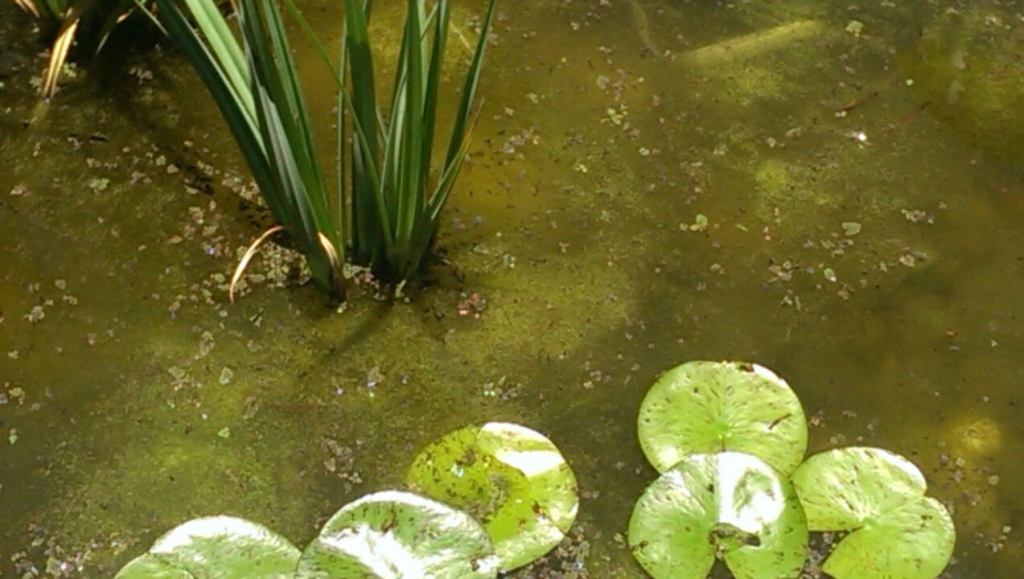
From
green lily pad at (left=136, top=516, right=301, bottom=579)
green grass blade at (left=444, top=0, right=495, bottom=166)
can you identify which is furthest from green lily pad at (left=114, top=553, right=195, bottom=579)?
green grass blade at (left=444, top=0, right=495, bottom=166)

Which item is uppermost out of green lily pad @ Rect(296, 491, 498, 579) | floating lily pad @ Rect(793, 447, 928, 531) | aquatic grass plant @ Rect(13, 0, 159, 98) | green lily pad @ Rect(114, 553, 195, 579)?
aquatic grass plant @ Rect(13, 0, 159, 98)

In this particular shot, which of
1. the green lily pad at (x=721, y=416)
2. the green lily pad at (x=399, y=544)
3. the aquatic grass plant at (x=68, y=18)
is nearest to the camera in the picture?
the green lily pad at (x=399, y=544)

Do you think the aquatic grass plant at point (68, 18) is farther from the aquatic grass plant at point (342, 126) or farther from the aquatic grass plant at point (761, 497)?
the aquatic grass plant at point (761, 497)

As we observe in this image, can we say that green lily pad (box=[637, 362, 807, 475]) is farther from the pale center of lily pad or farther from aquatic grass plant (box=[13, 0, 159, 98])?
aquatic grass plant (box=[13, 0, 159, 98])

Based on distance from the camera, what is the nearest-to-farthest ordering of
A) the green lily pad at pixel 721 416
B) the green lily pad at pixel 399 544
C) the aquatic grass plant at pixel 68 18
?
1. the green lily pad at pixel 399 544
2. the green lily pad at pixel 721 416
3. the aquatic grass plant at pixel 68 18

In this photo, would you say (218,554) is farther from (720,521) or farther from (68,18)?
(68,18)

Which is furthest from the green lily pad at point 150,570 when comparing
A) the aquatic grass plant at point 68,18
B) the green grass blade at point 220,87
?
the aquatic grass plant at point 68,18

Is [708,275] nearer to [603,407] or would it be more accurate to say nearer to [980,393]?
[603,407]
